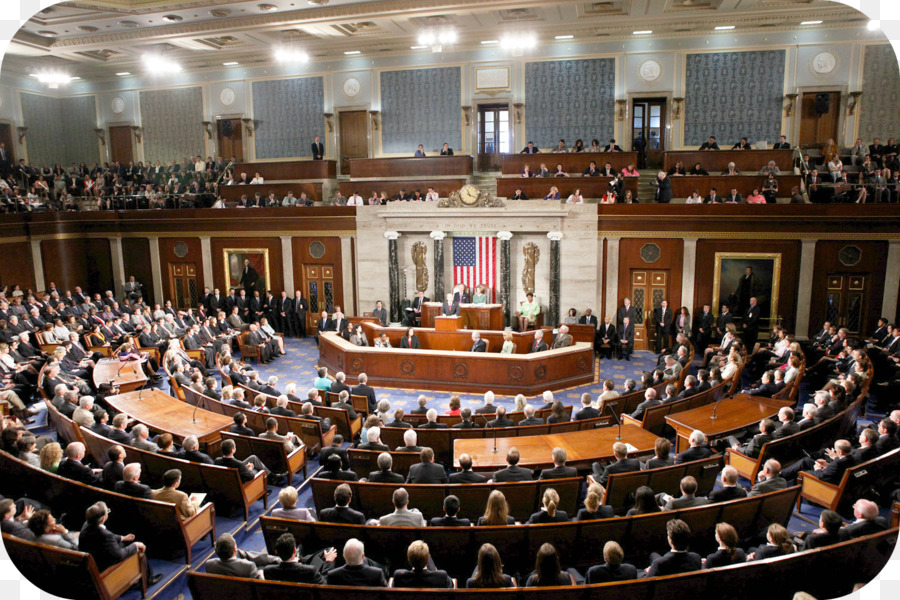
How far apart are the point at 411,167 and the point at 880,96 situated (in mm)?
13798

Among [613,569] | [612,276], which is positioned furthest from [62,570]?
[612,276]

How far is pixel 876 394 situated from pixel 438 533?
10.0 m

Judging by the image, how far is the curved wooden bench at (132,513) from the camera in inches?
227

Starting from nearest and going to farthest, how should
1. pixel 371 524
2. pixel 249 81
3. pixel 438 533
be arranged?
pixel 438 533
pixel 371 524
pixel 249 81

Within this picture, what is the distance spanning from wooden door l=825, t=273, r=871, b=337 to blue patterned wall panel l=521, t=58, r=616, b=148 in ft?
26.3

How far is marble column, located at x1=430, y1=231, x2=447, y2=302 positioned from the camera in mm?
15849

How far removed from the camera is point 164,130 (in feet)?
75.6

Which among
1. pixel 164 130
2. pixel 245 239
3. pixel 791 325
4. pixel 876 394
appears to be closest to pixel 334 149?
pixel 245 239

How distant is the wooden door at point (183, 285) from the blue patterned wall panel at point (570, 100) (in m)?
11.8

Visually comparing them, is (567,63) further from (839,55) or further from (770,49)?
(839,55)

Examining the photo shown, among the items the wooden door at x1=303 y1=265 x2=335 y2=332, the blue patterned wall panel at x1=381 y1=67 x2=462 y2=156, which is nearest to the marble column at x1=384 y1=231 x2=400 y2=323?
the wooden door at x1=303 y1=265 x2=335 y2=332

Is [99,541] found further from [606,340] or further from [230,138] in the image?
[230,138]

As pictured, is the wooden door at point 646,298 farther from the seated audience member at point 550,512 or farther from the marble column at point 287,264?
the seated audience member at point 550,512

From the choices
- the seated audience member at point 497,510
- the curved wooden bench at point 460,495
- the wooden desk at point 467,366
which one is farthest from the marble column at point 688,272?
the seated audience member at point 497,510
